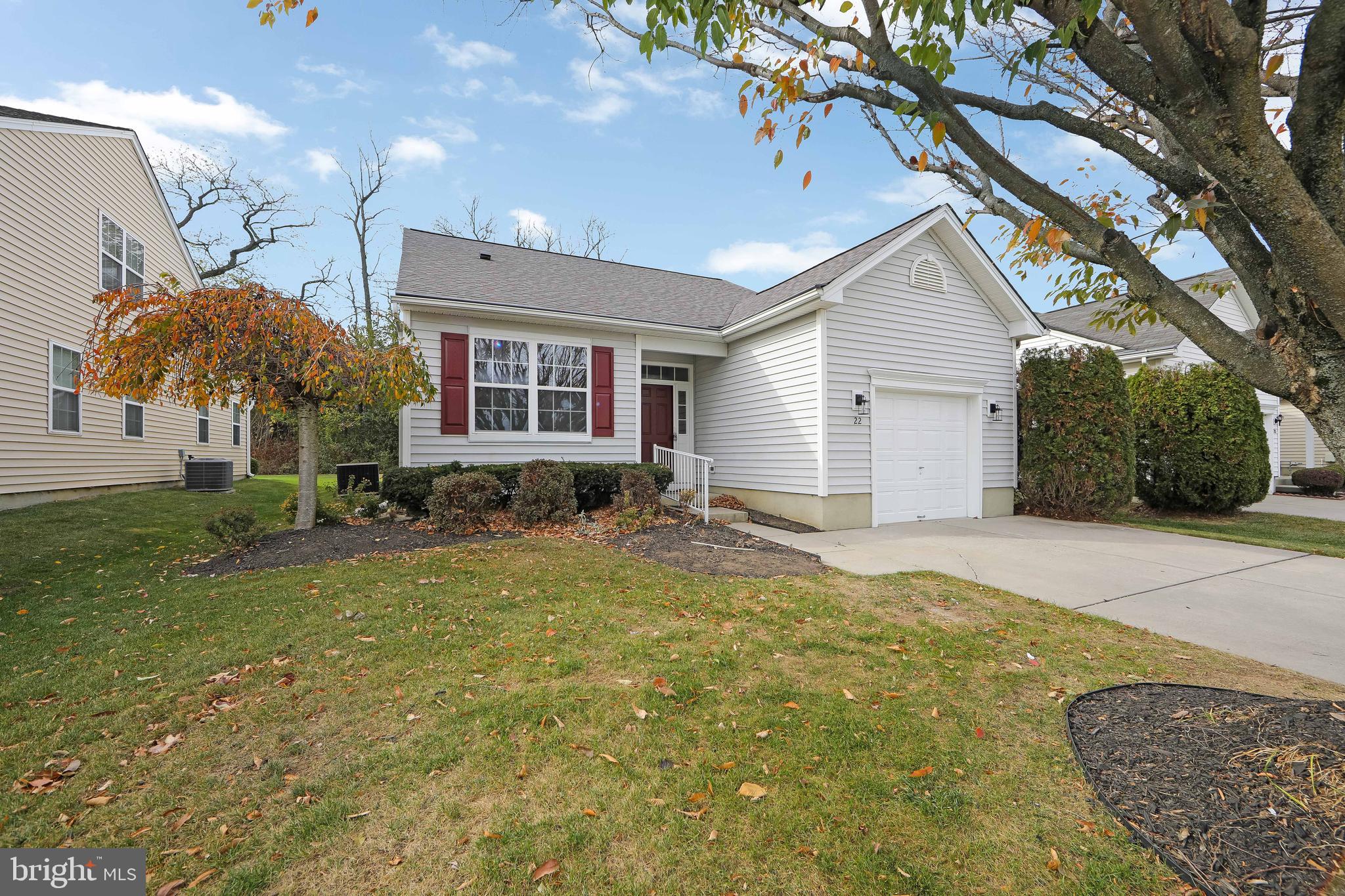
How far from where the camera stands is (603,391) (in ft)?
33.3

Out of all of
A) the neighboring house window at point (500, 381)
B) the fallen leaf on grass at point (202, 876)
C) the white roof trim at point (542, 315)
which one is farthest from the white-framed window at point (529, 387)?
the fallen leaf on grass at point (202, 876)

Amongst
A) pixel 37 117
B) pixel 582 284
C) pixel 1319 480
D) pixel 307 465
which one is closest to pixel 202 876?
pixel 307 465

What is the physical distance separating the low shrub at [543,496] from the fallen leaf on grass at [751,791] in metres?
6.28

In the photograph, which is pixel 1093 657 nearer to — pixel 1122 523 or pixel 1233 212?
pixel 1233 212

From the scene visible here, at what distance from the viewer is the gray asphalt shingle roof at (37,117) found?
878cm

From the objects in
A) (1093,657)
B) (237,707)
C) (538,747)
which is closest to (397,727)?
(538,747)

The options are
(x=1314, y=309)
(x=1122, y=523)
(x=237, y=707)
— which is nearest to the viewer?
(x=1314, y=309)

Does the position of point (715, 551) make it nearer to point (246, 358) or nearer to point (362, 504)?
point (362, 504)

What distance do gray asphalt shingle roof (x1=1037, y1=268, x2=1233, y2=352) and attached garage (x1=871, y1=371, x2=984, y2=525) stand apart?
3770 mm

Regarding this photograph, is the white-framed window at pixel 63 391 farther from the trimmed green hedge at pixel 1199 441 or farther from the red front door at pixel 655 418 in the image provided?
the trimmed green hedge at pixel 1199 441

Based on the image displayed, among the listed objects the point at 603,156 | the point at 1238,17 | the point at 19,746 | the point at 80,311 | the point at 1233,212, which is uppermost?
the point at 603,156

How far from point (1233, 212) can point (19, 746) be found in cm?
629

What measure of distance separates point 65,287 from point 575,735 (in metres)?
13.5

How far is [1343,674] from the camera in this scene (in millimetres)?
3338
